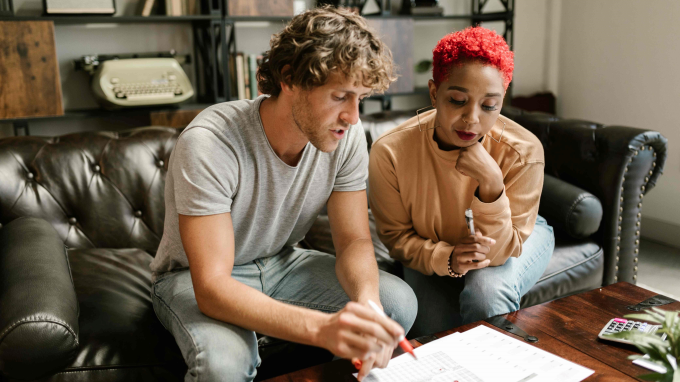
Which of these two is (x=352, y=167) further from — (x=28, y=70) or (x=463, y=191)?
(x=28, y=70)

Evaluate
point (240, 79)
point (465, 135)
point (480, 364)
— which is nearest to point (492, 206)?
point (465, 135)

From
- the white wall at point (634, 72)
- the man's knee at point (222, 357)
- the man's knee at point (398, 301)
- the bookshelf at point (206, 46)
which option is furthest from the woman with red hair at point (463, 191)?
the white wall at point (634, 72)

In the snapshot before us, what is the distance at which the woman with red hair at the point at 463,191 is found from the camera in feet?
4.40

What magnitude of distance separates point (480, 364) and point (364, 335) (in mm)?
272

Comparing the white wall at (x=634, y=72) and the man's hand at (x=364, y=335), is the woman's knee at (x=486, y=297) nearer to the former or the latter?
the man's hand at (x=364, y=335)

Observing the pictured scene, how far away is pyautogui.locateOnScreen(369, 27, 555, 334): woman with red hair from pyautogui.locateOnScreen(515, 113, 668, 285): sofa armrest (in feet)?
1.68

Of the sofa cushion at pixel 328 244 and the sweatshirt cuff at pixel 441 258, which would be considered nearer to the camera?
the sweatshirt cuff at pixel 441 258

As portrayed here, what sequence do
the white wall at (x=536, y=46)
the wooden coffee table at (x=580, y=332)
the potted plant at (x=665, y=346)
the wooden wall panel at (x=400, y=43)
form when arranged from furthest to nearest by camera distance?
the white wall at (x=536, y=46) → the wooden wall panel at (x=400, y=43) → the wooden coffee table at (x=580, y=332) → the potted plant at (x=665, y=346)

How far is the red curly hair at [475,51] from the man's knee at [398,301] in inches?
21.4

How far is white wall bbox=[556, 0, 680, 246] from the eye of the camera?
2977 millimetres

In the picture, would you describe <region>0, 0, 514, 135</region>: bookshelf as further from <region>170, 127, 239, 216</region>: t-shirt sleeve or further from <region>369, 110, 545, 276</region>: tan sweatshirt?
<region>170, 127, 239, 216</region>: t-shirt sleeve

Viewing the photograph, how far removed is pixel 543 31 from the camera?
383 cm

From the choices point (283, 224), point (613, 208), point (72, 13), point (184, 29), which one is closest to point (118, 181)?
point (283, 224)

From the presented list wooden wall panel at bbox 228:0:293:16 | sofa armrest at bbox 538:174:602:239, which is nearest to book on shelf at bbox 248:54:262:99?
wooden wall panel at bbox 228:0:293:16
